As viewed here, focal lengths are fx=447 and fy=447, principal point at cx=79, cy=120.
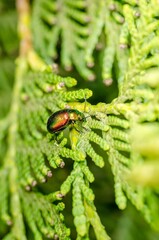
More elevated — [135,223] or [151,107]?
[151,107]

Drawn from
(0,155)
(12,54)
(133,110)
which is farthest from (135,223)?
(133,110)

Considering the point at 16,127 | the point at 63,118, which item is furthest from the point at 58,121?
the point at 16,127

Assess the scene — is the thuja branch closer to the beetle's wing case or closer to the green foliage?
the green foliage

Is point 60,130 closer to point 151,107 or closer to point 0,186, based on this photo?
point 151,107

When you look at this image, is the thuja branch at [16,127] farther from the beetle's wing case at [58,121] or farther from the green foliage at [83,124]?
the beetle's wing case at [58,121]

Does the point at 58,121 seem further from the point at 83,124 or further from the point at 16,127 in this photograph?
the point at 16,127

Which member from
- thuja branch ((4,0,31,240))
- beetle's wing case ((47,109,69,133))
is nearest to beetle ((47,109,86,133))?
beetle's wing case ((47,109,69,133))
